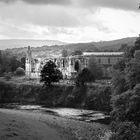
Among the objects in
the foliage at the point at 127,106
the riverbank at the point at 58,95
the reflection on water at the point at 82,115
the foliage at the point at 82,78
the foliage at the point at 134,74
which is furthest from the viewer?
the foliage at the point at 82,78

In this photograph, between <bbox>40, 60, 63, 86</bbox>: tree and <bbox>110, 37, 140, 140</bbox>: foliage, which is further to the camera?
<bbox>40, 60, 63, 86</bbox>: tree

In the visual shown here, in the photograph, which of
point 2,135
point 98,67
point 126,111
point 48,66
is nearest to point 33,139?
point 2,135

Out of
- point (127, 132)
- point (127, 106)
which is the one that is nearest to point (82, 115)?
point (127, 106)

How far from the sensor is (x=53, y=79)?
11600 centimetres

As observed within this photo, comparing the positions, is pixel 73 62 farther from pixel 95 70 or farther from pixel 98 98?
pixel 98 98

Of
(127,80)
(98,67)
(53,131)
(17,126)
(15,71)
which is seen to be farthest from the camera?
(15,71)

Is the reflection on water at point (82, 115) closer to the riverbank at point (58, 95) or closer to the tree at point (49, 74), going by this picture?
the riverbank at point (58, 95)

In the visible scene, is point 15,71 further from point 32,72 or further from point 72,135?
point 72,135

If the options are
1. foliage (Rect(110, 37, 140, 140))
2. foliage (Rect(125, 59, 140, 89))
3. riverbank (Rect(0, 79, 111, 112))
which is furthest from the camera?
riverbank (Rect(0, 79, 111, 112))

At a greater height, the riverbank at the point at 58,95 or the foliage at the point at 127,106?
the foliage at the point at 127,106

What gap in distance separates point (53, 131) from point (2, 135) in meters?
10.2

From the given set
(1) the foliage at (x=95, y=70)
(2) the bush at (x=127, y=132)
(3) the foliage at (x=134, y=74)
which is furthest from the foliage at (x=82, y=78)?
(2) the bush at (x=127, y=132)

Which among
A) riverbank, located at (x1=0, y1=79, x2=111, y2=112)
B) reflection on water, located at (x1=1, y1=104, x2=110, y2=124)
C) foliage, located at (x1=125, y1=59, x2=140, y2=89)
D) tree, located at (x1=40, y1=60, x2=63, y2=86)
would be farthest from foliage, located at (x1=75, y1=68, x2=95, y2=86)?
foliage, located at (x1=125, y1=59, x2=140, y2=89)

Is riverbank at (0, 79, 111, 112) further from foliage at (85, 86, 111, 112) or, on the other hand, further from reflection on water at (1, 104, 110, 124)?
reflection on water at (1, 104, 110, 124)
